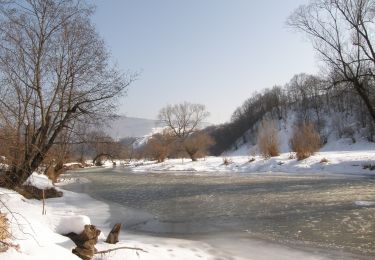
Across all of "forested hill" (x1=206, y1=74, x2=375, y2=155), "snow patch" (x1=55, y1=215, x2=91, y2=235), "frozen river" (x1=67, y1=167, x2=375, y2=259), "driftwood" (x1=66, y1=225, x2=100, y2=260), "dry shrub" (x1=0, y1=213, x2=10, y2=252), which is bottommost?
"frozen river" (x1=67, y1=167, x2=375, y2=259)

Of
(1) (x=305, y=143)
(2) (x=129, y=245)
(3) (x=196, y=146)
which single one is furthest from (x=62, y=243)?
(3) (x=196, y=146)

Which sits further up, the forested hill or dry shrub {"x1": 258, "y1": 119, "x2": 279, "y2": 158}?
the forested hill

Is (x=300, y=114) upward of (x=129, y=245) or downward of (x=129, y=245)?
upward

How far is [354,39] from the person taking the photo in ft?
63.5

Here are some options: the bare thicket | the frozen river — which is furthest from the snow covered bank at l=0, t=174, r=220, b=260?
the bare thicket

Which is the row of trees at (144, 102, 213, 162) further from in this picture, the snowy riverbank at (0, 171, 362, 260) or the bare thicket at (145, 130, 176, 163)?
the snowy riverbank at (0, 171, 362, 260)

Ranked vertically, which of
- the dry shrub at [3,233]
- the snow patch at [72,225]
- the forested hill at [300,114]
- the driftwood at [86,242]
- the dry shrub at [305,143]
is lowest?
the driftwood at [86,242]

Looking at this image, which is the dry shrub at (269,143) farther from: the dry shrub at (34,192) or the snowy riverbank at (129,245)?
the snowy riverbank at (129,245)

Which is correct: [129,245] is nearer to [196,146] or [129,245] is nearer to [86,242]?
[86,242]

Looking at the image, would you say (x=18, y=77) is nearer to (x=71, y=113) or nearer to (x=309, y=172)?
(x=71, y=113)

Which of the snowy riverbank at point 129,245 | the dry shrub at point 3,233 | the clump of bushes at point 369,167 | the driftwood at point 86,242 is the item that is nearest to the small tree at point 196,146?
the clump of bushes at point 369,167

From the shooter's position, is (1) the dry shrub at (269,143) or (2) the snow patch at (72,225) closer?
(2) the snow patch at (72,225)

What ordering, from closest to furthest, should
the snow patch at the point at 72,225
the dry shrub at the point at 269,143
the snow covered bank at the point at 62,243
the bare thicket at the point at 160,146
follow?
the snow covered bank at the point at 62,243
the snow patch at the point at 72,225
the dry shrub at the point at 269,143
the bare thicket at the point at 160,146

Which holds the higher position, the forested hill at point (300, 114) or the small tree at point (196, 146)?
the forested hill at point (300, 114)
